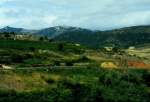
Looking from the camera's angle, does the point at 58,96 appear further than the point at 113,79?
No

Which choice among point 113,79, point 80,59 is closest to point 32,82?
point 113,79

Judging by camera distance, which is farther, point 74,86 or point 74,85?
point 74,85

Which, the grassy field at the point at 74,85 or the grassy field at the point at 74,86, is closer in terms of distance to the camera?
the grassy field at the point at 74,86

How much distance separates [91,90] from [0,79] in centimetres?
1965

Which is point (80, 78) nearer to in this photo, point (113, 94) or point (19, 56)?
point (113, 94)

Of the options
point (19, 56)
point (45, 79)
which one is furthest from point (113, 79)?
point (19, 56)

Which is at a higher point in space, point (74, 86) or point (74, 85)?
point (74, 85)

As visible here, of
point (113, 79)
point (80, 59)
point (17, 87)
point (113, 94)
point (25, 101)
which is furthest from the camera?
point (80, 59)

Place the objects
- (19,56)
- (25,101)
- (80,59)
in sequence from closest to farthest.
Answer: (25,101), (19,56), (80,59)

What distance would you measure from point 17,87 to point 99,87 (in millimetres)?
18454

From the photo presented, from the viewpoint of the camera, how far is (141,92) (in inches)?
3735

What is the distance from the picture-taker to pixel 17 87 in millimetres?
85312

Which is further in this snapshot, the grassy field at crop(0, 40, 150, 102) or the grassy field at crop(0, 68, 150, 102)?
the grassy field at crop(0, 40, 150, 102)

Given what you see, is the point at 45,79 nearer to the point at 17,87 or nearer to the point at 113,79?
the point at 17,87
